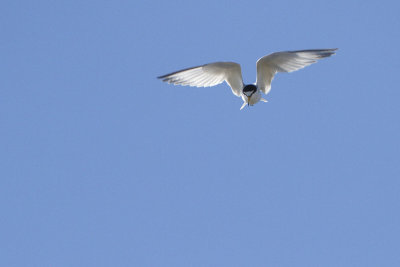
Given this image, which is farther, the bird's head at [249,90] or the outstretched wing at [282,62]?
the bird's head at [249,90]

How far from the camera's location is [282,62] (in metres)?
13.2

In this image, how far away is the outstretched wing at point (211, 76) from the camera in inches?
516

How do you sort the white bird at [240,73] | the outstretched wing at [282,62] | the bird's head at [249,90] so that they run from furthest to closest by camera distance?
the bird's head at [249,90] < the white bird at [240,73] < the outstretched wing at [282,62]

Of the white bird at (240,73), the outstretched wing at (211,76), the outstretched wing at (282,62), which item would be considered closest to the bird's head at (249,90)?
the white bird at (240,73)

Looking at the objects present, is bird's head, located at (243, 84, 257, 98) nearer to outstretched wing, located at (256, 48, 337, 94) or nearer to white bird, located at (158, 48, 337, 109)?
white bird, located at (158, 48, 337, 109)

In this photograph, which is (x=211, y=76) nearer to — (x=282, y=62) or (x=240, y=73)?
(x=240, y=73)

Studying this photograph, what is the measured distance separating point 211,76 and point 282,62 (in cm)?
Answer: 166

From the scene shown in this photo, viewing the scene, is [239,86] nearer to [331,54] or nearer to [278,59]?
[278,59]

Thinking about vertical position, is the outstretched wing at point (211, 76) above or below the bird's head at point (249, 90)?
above

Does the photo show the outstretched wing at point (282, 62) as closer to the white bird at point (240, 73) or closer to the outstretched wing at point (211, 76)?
the white bird at point (240, 73)

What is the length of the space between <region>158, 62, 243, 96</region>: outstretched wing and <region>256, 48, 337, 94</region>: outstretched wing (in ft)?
1.73

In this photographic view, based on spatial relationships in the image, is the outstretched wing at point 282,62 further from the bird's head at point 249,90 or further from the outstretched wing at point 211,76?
the outstretched wing at point 211,76

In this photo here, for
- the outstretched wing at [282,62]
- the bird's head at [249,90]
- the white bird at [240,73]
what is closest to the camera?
the outstretched wing at [282,62]

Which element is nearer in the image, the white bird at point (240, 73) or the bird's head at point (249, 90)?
the white bird at point (240, 73)
